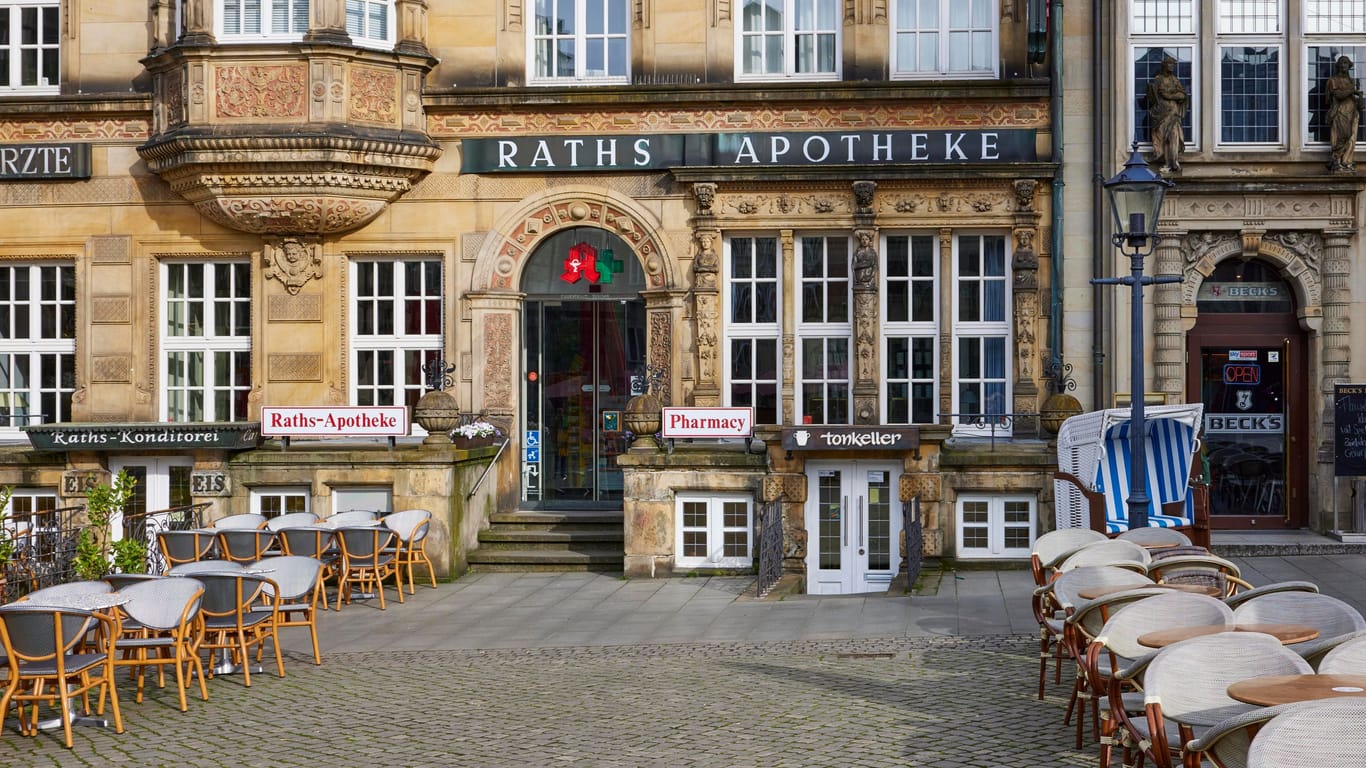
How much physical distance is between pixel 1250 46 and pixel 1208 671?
14467 millimetres

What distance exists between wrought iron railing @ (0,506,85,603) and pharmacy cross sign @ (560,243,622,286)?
6.92m

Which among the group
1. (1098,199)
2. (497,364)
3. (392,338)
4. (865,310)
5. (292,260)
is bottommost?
(497,364)

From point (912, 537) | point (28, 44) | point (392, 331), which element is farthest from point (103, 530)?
point (28, 44)

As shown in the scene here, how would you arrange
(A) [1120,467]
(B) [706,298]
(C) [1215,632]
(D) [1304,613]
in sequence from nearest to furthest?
1. (C) [1215,632]
2. (D) [1304,613]
3. (A) [1120,467]
4. (B) [706,298]

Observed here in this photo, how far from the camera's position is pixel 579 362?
20.9 metres

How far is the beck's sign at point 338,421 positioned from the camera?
18594 mm

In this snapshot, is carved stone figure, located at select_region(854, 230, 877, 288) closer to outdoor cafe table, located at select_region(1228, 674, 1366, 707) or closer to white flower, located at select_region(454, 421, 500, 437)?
white flower, located at select_region(454, 421, 500, 437)

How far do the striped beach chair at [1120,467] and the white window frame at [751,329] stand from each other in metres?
4.52

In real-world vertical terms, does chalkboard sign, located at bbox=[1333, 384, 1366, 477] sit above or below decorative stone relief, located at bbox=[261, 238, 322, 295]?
below

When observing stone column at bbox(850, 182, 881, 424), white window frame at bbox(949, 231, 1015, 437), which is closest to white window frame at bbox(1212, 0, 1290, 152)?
white window frame at bbox(949, 231, 1015, 437)

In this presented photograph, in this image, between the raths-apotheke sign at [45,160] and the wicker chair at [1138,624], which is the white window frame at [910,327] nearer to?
the raths-apotheke sign at [45,160]

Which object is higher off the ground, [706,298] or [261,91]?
[261,91]

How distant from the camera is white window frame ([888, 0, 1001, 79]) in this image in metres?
20.3

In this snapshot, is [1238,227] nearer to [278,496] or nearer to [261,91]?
[278,496]
